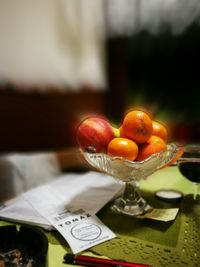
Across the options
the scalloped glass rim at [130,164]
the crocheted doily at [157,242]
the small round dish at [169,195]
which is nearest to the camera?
the crocheted doily at [157,242]

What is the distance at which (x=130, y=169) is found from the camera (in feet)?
2.07

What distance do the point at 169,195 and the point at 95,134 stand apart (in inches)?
11.4

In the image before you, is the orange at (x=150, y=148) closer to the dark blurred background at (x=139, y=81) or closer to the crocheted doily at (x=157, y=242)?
the crocheted doily at (x=157, y=242)

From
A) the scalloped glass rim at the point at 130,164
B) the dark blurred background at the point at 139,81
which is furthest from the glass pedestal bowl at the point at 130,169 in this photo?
the dark blurred background at the point at 139,81

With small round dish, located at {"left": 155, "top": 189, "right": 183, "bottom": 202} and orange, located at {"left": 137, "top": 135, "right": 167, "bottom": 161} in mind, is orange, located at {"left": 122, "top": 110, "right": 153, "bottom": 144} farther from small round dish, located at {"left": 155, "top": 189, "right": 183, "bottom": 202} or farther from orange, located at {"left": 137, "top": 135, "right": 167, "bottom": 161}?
small round dish, located at {"left": 155, "top": 189, "right": 183, "bottom": 202}

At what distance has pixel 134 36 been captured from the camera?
2322 millimetres

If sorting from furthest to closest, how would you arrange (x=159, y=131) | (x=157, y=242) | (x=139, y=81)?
1. (x=139, y=81)
2. (x=159, y=131)
3. (x=157, y=242)

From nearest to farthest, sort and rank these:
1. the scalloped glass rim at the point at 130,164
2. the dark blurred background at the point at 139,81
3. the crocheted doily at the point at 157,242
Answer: the crocheted doily at the point at 157,242 → the scalloped glass rim at the point at 130,164 → the dark blurred background at the point at 139,81

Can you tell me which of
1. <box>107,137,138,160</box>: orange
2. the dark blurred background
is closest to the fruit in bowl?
<box>107,137,138,160</box>: orange

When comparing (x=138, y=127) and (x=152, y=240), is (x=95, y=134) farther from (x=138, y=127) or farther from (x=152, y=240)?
(x=152, y=240)

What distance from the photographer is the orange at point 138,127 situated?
0.65m

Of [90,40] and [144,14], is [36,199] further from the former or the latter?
[144,14]

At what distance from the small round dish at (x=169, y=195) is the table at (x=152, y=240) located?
2 centimetres

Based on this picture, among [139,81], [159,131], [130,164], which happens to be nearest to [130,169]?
[130,164]
